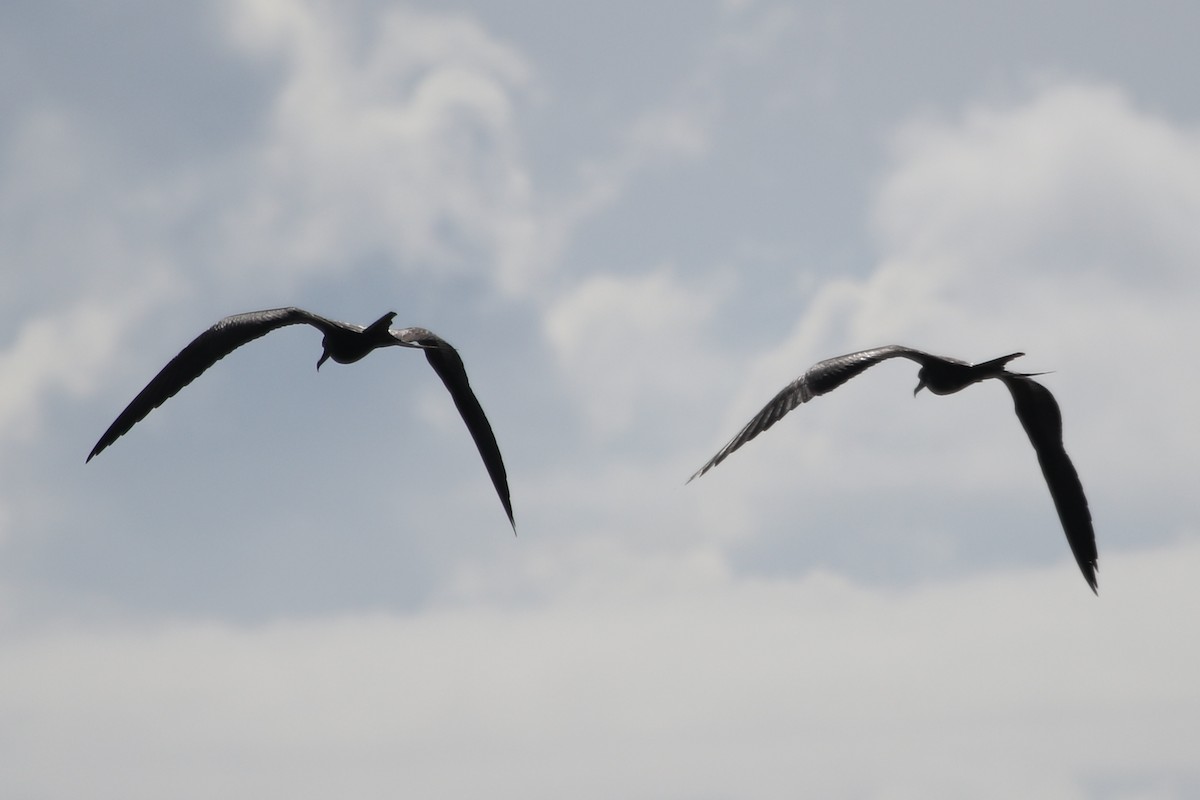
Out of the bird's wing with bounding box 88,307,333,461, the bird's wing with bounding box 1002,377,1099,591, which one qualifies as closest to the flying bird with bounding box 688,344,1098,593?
the bird's wing with bounding box 1002,377,1099,591

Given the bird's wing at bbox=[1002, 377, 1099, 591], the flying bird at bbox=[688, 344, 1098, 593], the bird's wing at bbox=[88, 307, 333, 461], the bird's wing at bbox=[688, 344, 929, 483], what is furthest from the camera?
the bird's wing at bbox=[1002, 377, 1099, 591]

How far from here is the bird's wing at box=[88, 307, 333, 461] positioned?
14055 mm

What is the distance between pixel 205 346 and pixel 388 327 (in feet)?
7.87

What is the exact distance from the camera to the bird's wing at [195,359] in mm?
14055

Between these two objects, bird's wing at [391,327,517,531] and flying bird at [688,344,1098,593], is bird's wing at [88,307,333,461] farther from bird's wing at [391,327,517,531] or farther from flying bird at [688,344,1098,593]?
flying bird at [688,344,1098,593]

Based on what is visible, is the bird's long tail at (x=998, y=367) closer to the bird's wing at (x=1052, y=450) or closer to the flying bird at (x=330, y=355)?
the bird's wing at (x=1052, y=450)

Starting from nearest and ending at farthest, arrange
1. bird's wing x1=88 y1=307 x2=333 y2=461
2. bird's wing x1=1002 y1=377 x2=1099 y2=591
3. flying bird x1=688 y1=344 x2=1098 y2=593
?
1. bird's wing x1=88 y1=307 x2=333 y2=461
2. flying bird x1=688 y1=344 x2=1098 y2=593
3. bird's wing x1=1002 y1=377 x2=1099 y2=591

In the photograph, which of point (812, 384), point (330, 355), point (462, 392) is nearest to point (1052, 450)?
point (812, 384)

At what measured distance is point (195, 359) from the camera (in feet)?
46.2

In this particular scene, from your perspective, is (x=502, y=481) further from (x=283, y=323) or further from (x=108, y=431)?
(x=108, y=431)

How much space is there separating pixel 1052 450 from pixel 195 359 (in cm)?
1033

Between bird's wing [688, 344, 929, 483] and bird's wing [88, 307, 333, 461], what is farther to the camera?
bird's wing [88, 307, 333, 461]

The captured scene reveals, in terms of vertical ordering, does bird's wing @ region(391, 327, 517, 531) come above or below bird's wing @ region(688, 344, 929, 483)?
above

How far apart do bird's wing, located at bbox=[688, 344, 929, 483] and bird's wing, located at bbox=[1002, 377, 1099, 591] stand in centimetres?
264
